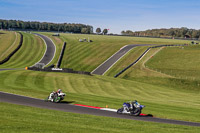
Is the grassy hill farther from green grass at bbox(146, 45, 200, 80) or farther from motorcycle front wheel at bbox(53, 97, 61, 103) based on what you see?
motorcycle front wheel at bbox(53, 97, 61, 103)

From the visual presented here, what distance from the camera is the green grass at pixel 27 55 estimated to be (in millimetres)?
96438

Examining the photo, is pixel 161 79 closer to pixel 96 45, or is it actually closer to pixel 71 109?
pixel 71 109

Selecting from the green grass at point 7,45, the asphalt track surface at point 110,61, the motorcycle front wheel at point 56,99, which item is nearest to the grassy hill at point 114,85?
the asphalt track surface at point 110,61

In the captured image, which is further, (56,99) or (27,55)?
(27,55)

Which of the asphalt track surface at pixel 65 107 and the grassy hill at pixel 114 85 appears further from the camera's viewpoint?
the asphalt track surface at pixel 65 107

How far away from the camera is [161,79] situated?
70125 millimetres

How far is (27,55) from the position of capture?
4328 inches

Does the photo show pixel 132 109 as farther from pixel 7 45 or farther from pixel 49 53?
pixel 7 45

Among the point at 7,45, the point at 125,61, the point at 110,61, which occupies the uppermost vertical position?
the point at 7,45

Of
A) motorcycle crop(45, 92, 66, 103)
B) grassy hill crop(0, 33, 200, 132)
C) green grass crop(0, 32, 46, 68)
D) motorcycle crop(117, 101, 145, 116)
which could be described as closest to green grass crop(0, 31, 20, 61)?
green grass crop(0, 32, 46, 68)

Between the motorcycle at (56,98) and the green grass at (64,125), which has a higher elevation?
the green grass at (64,125)

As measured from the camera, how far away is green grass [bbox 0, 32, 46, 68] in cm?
9644

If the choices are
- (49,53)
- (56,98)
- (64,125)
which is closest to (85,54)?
(49,53)

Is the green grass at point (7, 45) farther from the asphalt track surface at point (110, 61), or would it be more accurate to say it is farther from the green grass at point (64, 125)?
the green grass at point (64, 125)
